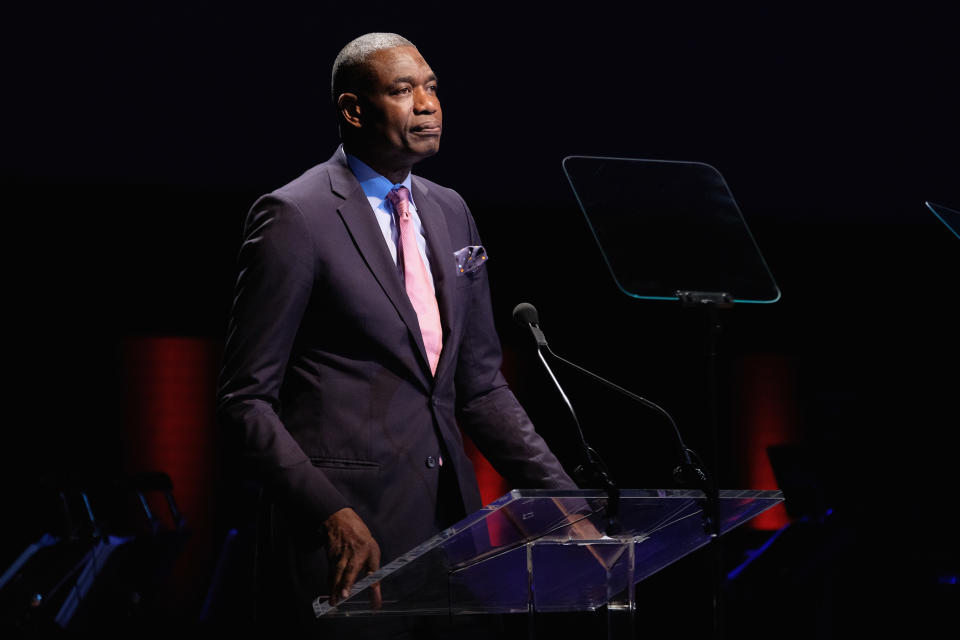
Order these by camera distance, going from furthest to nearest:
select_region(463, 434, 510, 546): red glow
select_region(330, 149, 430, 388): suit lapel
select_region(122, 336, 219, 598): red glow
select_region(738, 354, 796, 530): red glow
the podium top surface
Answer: select_region(738, 354, 796, 530): red glow
select_region(463, 434, 510, 546): red glow
select_region(122, 336, 219, 598): red glow
select_region(330, 149, 430, 388): suit lapel
the podium top surface

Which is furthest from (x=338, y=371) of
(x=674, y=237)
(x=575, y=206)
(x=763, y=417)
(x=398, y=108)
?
(x=763, y=417)

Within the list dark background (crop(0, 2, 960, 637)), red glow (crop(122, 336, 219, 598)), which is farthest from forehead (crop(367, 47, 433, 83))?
red glow (crop(122, 336, 219, 598))

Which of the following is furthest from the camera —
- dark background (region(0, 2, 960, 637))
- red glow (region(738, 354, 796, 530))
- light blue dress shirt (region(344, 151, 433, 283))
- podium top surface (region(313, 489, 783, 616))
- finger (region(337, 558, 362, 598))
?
red glow (region(738, 354, 796, 530))

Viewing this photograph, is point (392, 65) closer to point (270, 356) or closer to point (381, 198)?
point (381, 198)

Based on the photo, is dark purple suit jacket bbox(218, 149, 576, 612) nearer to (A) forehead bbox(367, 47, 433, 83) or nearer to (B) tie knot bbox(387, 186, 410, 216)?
(B) tie knot bbox(387, 186, 410, 216)

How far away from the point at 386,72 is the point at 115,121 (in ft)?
13.8

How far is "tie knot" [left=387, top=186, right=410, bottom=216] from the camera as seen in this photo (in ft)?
5.80

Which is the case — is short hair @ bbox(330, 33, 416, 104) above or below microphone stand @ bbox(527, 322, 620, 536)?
above

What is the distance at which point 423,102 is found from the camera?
1729mm

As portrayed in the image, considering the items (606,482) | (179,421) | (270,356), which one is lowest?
(179,421)

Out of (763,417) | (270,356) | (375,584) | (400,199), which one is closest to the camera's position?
(375,584)

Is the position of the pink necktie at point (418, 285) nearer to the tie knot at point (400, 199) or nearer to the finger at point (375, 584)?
the tie knot at point (400, 199)

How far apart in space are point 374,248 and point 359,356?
169 mm

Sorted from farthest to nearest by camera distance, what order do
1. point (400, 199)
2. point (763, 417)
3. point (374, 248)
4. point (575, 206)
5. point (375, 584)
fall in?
point (763, 417)
point (575, 206)
point (400, 199)
point (374, 248)
point (375, 584)
